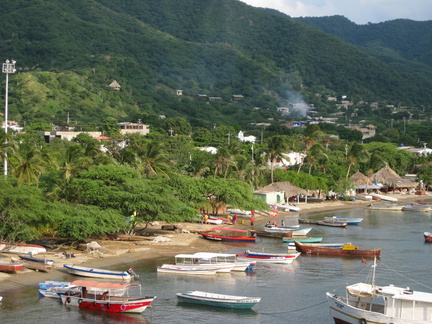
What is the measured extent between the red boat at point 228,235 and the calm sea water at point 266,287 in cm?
131

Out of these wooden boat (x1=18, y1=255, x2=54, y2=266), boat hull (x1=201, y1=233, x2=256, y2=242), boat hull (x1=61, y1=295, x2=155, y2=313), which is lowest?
boat hull (x1=61, y1=295, x2=155, y2=313)

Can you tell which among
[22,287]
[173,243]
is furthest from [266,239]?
[22,287]

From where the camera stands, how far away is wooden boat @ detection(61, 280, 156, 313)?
34469 millimetres

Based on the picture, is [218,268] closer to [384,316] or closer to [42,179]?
[384,316]

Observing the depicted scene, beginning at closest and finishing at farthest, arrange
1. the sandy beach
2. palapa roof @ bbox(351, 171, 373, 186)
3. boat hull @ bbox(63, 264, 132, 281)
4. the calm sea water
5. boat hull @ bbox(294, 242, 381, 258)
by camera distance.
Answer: the calm sea water < boat hull @ bbox(63, 264, 132, 281) < the sandy beach < boat hull @ bbox(294, 242, 381, 258) < palapa roof @ bbox(351, 171, 373, 186)

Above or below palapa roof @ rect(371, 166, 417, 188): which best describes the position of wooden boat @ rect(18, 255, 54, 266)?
below

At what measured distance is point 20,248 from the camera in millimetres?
44438

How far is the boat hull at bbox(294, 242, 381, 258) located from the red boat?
5.55m

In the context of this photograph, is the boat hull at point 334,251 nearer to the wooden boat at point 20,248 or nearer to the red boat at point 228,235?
the red boat at point 228,235

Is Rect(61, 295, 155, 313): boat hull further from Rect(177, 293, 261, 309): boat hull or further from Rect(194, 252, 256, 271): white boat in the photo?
Rect(194, 252, 256, 271): white boat

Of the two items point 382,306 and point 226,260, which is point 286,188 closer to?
point 226,260

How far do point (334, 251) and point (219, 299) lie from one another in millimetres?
17677

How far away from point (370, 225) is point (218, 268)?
3260 centimetres

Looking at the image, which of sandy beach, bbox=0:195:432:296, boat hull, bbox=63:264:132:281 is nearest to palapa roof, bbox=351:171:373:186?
sandy beach, bbox=0:195:432:296
